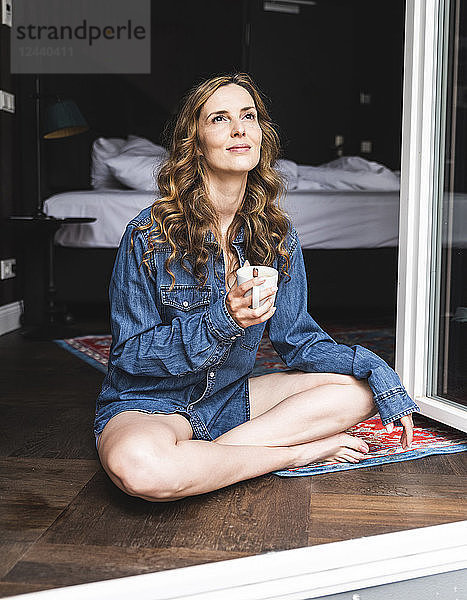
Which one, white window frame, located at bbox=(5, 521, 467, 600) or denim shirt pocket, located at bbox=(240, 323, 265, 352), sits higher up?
denim shirt pocket, located at bbox=(240, 323, 265, 352)

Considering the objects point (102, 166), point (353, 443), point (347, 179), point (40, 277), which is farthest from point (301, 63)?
point (353, 443)

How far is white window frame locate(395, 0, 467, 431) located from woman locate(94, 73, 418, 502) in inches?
16.3

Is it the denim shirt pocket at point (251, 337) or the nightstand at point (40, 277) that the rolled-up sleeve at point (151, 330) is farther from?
the nightstand at point (40, 277)

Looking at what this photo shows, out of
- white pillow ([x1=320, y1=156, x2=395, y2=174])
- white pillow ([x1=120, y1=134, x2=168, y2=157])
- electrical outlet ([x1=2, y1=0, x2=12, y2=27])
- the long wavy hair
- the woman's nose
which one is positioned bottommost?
the long wavy hair

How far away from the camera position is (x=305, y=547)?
1.34 metres

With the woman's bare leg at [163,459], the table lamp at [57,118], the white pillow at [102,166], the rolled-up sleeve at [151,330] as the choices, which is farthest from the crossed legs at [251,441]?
the white pillow at [102,166]

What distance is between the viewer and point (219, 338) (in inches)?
61.3

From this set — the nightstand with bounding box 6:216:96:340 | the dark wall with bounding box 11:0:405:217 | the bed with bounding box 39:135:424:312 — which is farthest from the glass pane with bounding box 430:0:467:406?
the dark wall with bounding box 11:0:405:217

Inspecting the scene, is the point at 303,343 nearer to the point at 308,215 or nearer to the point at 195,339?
the point at 195,339

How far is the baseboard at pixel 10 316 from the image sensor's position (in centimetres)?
413

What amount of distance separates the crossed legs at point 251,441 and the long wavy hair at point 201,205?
30cm

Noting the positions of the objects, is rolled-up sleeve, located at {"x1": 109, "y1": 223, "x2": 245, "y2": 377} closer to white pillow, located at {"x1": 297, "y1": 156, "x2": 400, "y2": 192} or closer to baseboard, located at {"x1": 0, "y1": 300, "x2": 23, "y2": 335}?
baseboard, located at {"x1": 0, "y1": 300, "x2": 23, "y2": 335}

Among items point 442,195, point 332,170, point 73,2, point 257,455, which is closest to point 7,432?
point 257,455

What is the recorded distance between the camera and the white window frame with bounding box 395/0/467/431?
6.96ft
